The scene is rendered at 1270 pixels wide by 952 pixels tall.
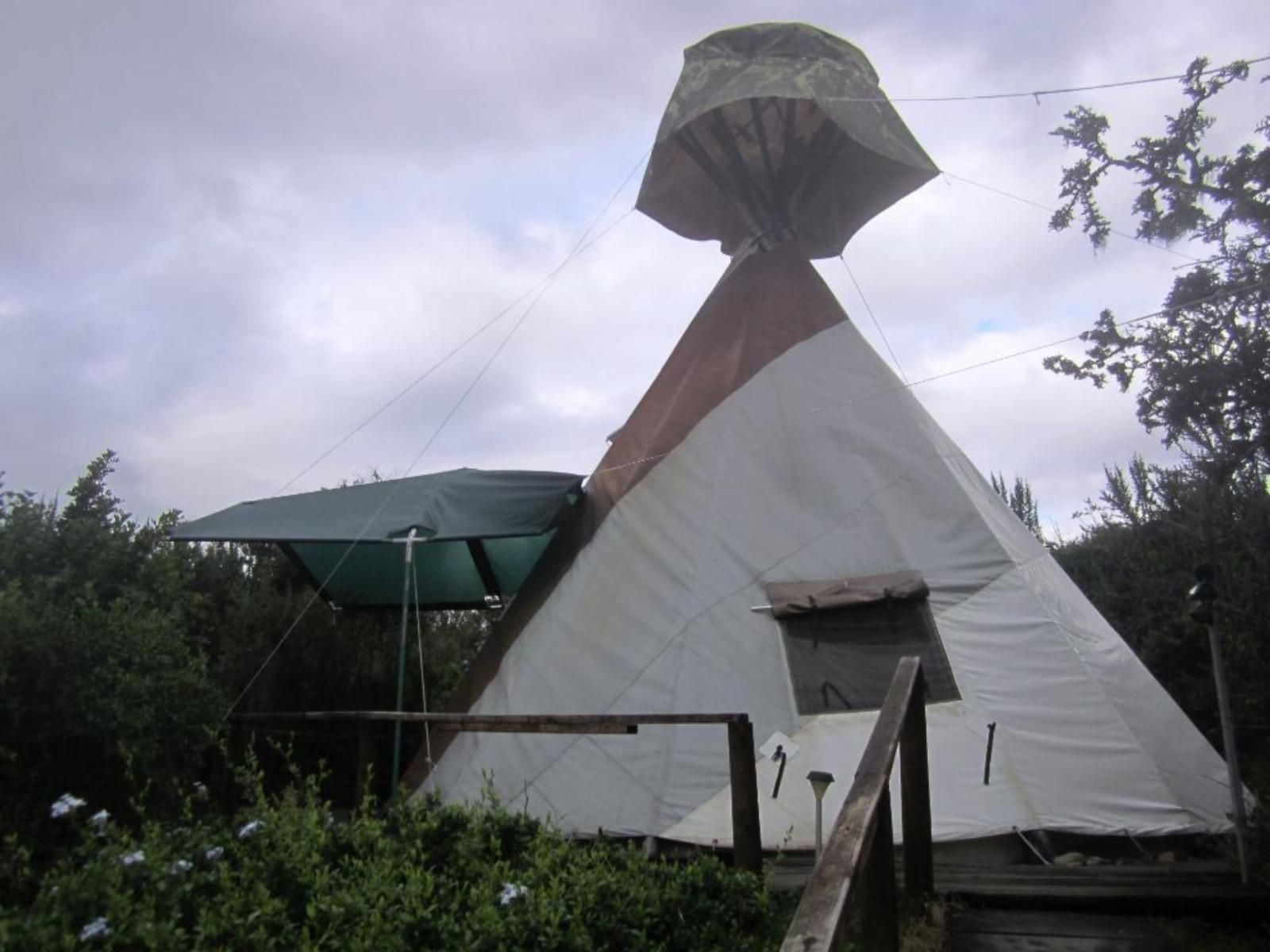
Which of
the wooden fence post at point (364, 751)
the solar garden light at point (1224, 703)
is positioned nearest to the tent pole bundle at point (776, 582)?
the wooden fence post at point (364, 751)

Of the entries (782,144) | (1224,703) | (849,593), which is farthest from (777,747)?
(782,144)

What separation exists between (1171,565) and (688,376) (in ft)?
15.2

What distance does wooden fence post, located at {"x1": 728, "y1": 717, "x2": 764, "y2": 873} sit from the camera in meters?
3.86

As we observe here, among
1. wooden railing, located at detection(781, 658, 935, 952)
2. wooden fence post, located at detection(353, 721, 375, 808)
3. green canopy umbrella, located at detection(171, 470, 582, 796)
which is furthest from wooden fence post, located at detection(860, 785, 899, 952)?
green canopy umbrella, located at detection(171, 470, 582, 796)

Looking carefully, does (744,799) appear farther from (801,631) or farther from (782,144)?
(782,144)

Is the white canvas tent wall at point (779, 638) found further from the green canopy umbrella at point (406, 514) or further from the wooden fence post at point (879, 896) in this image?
the wooden fence post at point (879, 896)

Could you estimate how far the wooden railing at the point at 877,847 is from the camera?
1485 millimetres

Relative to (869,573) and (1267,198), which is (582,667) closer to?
(869,573)

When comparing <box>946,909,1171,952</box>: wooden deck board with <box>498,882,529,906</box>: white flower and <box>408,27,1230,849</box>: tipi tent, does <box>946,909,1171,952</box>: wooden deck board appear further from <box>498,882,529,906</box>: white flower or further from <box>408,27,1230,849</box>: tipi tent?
<box>498,882,529,906</box>: white flower

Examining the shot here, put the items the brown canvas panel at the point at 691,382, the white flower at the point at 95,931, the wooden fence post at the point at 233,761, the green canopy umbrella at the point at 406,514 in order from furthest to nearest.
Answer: the brown canvas panel at the point at 691,382
the green canopy umbrella at the point at 406,514
the wooden fence post at the point at 233,761
the white flower at the point at 95,931

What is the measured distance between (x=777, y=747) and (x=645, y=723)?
1.04 metres

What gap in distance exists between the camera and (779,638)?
5582 millimetres

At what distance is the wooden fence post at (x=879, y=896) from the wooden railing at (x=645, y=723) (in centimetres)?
139

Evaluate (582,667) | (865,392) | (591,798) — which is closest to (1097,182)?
(865,392)
